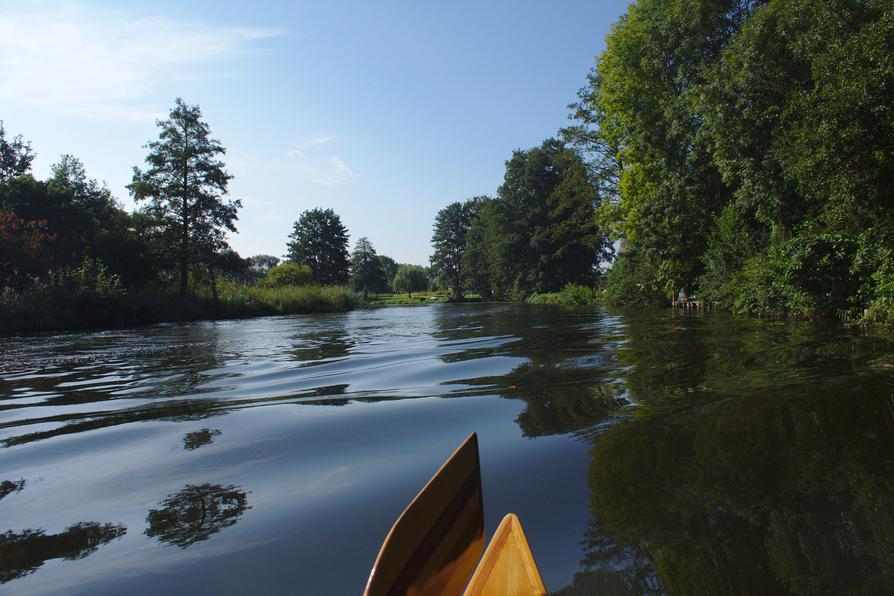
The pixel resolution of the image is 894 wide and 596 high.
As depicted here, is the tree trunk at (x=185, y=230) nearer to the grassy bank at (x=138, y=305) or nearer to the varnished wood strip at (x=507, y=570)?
the grassy bank at (x=138, y=305)

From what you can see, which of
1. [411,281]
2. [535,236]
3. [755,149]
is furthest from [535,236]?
[411,281]

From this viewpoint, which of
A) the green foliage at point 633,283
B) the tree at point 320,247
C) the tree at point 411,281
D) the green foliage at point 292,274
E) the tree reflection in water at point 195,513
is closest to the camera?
the tree reflection in water at point 195,513

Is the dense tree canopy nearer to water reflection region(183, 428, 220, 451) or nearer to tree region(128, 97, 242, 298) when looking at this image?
tree region(128, 97, 242, 298)

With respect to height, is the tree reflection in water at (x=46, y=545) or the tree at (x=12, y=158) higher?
the tree at (x=12, y=158)

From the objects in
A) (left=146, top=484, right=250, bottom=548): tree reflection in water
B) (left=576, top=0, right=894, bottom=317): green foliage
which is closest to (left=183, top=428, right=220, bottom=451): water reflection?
(left=146, top=484, right=250, bottom=548): tree reflection in water

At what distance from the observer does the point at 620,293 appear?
28625 millimetres

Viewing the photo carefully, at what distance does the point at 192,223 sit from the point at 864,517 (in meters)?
37.6

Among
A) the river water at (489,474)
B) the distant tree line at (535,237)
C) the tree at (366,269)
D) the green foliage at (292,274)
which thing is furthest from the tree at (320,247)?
the river water at (489,474)

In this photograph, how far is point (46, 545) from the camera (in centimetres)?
234

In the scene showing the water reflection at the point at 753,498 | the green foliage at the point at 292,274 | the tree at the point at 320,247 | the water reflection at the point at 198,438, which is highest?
the tree at the point at 320,247

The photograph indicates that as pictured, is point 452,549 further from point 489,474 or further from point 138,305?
point 138,305

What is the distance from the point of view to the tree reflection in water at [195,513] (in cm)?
238

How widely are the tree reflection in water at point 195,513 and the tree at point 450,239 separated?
3153 inches

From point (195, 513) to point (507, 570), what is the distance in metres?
1.99
